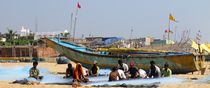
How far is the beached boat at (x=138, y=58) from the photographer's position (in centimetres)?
2053

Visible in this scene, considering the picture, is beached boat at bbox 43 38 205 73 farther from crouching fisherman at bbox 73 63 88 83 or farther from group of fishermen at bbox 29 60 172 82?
crouching fisherman at bbox 73 63 88 83

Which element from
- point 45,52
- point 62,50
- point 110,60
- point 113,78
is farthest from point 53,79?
point 45,52

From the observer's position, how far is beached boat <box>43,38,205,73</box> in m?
20.5

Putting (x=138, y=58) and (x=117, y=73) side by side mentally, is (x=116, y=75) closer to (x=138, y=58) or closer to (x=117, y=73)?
(x=117, y=73)

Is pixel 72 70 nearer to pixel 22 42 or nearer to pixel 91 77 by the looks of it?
pixel 91 77

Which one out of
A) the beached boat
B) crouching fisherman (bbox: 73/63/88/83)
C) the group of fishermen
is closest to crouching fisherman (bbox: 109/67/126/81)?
the group of fishermen

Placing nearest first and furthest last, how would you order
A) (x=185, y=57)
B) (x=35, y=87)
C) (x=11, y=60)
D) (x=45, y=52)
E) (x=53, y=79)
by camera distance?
(x=35, y=87)
(x=53, y=79)
(x=185, y=57)
(x=11, y=60)
(x=45, y=52)

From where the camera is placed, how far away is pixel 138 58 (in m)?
21.5

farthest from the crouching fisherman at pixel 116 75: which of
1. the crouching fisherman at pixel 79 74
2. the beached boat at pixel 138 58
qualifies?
the beached boat at pixel 138 58

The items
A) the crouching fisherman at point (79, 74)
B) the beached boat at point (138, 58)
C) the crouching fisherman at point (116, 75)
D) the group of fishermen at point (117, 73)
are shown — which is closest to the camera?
the crouching fisherman at point (79, 74)

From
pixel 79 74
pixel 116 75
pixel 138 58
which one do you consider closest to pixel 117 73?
pixel 116 75

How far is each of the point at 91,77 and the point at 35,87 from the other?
127 inches

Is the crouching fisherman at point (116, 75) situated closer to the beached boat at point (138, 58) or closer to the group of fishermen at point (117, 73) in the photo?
the group of fishermen at point (117, 73)

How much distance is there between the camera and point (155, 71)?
1446 cm
